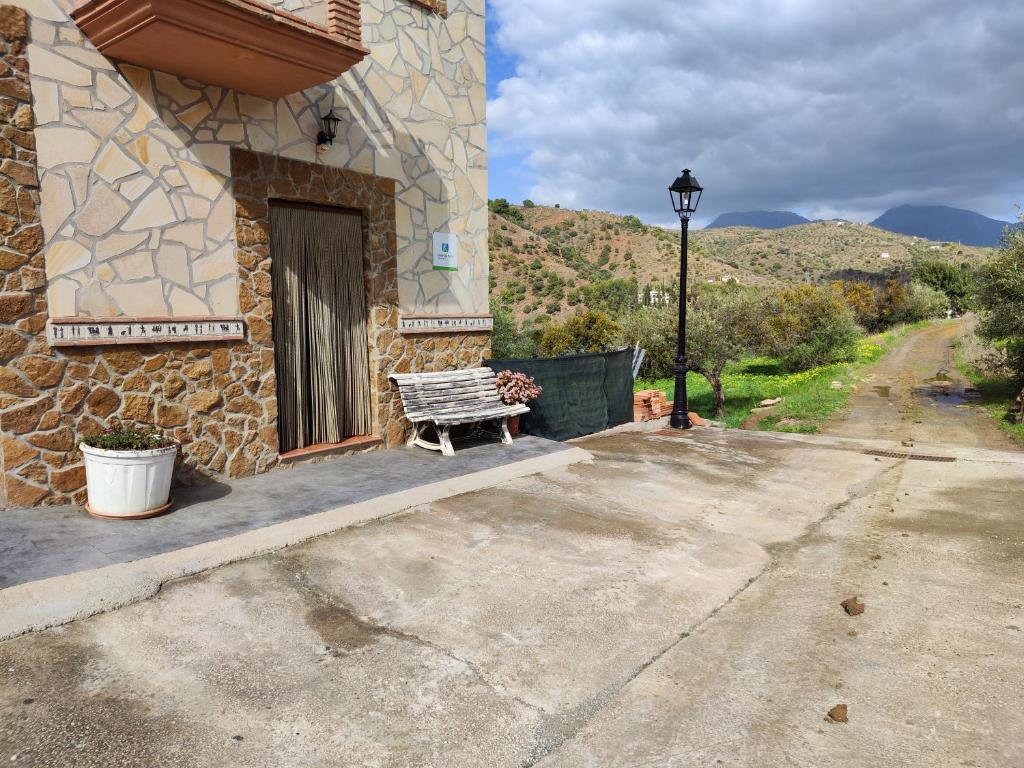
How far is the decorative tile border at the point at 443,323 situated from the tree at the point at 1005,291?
11060 mm

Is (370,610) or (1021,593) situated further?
(1021,593)

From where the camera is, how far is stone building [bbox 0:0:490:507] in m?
5.00

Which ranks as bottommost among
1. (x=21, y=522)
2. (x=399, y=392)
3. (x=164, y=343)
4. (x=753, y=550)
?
(x=753, y=550)

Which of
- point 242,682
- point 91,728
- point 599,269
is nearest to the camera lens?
point 91,728

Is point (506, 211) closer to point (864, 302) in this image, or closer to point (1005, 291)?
point (864, 302)

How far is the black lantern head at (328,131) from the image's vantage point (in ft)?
22.5

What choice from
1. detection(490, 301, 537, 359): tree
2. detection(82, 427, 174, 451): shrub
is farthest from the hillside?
detection(82, 427, 174, 451): shrub

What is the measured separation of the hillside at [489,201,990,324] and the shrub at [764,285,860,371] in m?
21.2

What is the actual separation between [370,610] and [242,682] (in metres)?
0.88

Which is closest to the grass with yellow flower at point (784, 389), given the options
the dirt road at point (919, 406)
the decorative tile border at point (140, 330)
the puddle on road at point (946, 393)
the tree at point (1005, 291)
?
the dirt road at point (919, 406)

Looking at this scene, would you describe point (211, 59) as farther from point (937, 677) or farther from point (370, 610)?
point (937, 677)

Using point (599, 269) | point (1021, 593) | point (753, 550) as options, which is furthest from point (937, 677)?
point (599, 269)

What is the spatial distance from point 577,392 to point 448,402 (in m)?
2.71

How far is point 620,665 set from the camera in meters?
3.26
